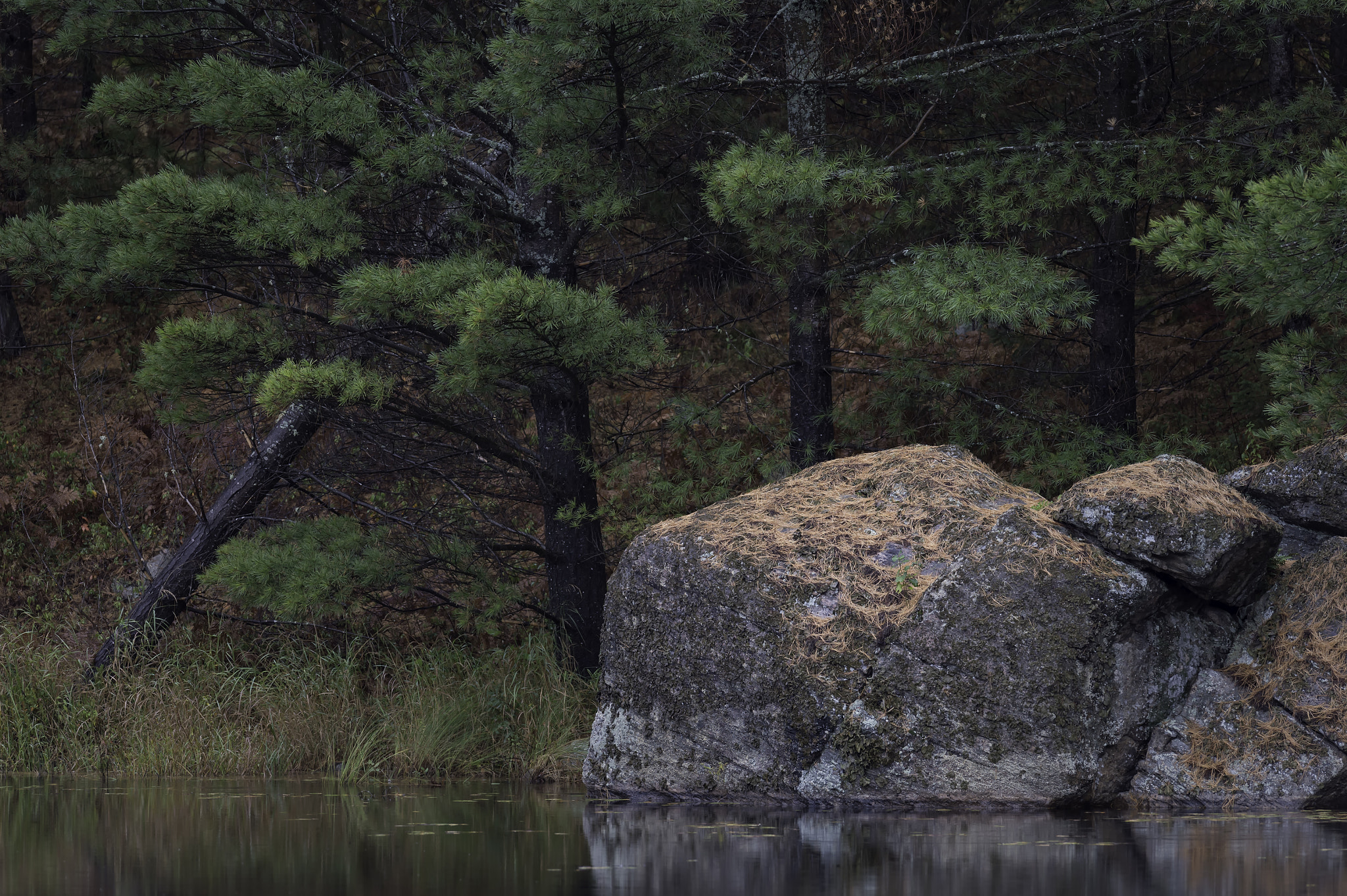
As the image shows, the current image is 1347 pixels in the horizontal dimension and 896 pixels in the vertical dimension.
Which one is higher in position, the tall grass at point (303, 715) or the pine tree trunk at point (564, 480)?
the pine tree trunk at point (564, 480)

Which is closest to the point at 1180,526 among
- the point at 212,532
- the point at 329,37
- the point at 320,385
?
the point at 320,385

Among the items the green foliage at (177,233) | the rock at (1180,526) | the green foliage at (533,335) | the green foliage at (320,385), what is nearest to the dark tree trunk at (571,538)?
the green foliage at (533,335)

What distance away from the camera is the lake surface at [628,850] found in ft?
13.2

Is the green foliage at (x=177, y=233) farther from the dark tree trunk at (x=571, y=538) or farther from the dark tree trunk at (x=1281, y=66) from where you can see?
the dark tree trunk at (x=1281, y=66)

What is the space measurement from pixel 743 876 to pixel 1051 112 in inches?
287

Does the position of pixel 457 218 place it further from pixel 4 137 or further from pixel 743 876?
pixel 4 137

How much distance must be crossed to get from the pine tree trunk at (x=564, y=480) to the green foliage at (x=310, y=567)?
49.3 inches

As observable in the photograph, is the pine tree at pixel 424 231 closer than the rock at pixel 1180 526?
No

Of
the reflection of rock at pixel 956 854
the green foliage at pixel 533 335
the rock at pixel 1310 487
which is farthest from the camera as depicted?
the green foliage at pixel 533 335

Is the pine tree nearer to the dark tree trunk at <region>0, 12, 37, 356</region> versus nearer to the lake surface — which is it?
the lake surface

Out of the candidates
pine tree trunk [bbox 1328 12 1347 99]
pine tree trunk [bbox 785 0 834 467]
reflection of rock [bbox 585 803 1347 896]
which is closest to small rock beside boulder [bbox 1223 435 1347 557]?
reflection of rock [bbox 585 803 1347 896]

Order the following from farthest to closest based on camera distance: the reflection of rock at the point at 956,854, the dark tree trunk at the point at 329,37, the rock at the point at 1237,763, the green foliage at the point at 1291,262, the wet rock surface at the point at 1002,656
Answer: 1. the dark tree trunk at the point at 329,37
2. the green foliage at the point at 1291,262
3. the wet rock surface at the point at 1002,656
4. the rock at the point at 1237,763
5. the reflection of rock at the point at 956,854

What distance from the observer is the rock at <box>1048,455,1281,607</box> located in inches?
231

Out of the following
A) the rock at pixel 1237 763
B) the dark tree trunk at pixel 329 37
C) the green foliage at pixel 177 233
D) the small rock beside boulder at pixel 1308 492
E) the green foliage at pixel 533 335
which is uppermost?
the dark tree trunk at pixel 329 37
